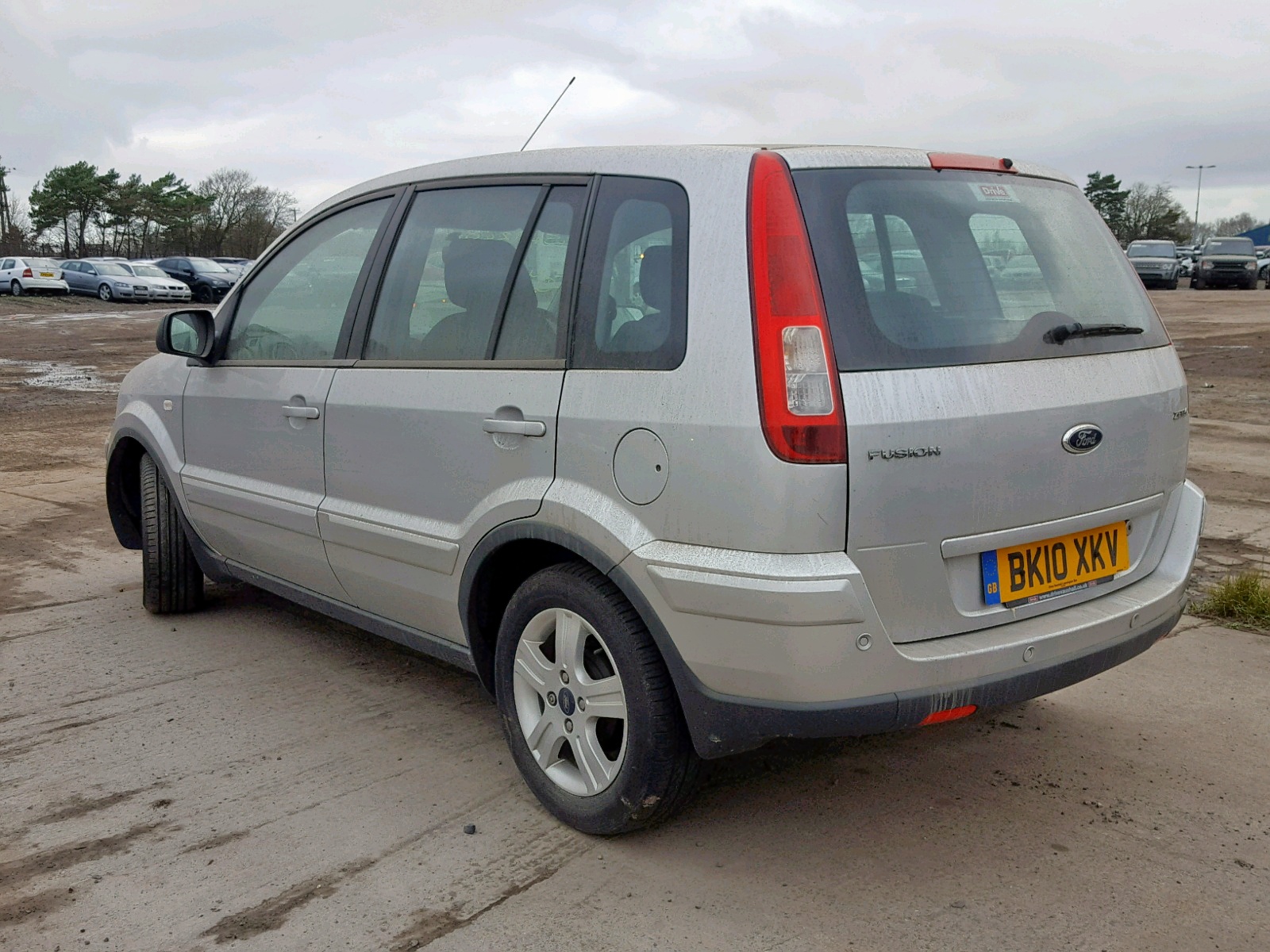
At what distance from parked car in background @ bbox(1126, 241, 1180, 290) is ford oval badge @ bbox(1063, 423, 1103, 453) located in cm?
3813

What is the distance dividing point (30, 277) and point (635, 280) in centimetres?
3964

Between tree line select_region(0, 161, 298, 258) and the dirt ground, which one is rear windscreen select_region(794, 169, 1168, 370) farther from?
tree line select_region(0, 161, 298, 258)

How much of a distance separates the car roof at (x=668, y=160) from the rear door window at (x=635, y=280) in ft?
0.18

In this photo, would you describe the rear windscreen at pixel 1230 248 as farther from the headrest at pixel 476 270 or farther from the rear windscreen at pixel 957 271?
the headrest at pixel 476 270

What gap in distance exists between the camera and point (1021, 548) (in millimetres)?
2809

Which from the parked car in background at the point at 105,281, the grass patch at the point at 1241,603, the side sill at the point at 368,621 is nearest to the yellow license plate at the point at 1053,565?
the side sill at the point at 368,621

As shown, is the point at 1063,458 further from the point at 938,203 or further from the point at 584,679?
the point at 584,679

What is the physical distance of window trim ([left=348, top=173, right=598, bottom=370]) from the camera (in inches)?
124

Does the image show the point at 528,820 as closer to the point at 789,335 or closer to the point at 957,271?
the point at 789,335

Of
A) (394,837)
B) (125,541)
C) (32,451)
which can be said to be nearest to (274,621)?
(125,541)

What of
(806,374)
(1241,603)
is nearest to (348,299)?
(806,374)

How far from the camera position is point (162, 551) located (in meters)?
5.00

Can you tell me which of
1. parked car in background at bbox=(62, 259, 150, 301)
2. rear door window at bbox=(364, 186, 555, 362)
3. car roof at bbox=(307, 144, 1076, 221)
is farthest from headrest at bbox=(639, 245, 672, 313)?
parked car in background at bbox=(62, 259, 150, 301)

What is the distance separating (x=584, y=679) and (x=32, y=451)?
26.9 feet
